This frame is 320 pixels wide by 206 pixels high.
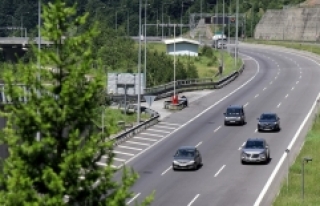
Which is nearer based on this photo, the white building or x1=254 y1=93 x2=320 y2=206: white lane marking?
x1=254 y1=93 x2=320 y2=206: white lane marking

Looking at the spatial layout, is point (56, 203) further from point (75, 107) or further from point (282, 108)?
point (282, 108)

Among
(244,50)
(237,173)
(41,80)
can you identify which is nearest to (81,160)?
(41,80)

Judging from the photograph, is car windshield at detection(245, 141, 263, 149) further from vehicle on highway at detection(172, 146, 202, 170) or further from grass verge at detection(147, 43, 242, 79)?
grass verge at detection(147, 43, 242, 79)

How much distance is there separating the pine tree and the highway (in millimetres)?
20063

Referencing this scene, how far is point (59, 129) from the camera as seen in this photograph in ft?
56.5

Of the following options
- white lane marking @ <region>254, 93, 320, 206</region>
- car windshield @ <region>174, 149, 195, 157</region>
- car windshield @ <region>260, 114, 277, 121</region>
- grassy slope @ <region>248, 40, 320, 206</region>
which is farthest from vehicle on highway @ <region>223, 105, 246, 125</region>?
car windshield @ <region>174, 149, 195, 157</region>

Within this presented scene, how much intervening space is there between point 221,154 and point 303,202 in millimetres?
14598

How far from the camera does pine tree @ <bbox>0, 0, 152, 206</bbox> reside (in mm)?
16703

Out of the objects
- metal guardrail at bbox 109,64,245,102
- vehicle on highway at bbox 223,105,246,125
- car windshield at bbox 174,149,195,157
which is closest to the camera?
car windshield at bbox 174,149,195,157

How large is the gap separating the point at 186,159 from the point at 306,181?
740 cm

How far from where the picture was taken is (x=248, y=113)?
65.4 metres

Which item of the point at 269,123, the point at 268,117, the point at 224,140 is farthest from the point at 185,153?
the point at 268,117

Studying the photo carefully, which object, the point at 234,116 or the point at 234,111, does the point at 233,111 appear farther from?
the point at 234,116

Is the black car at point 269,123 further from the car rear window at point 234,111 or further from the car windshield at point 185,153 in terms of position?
the car windshield at point 185,153
